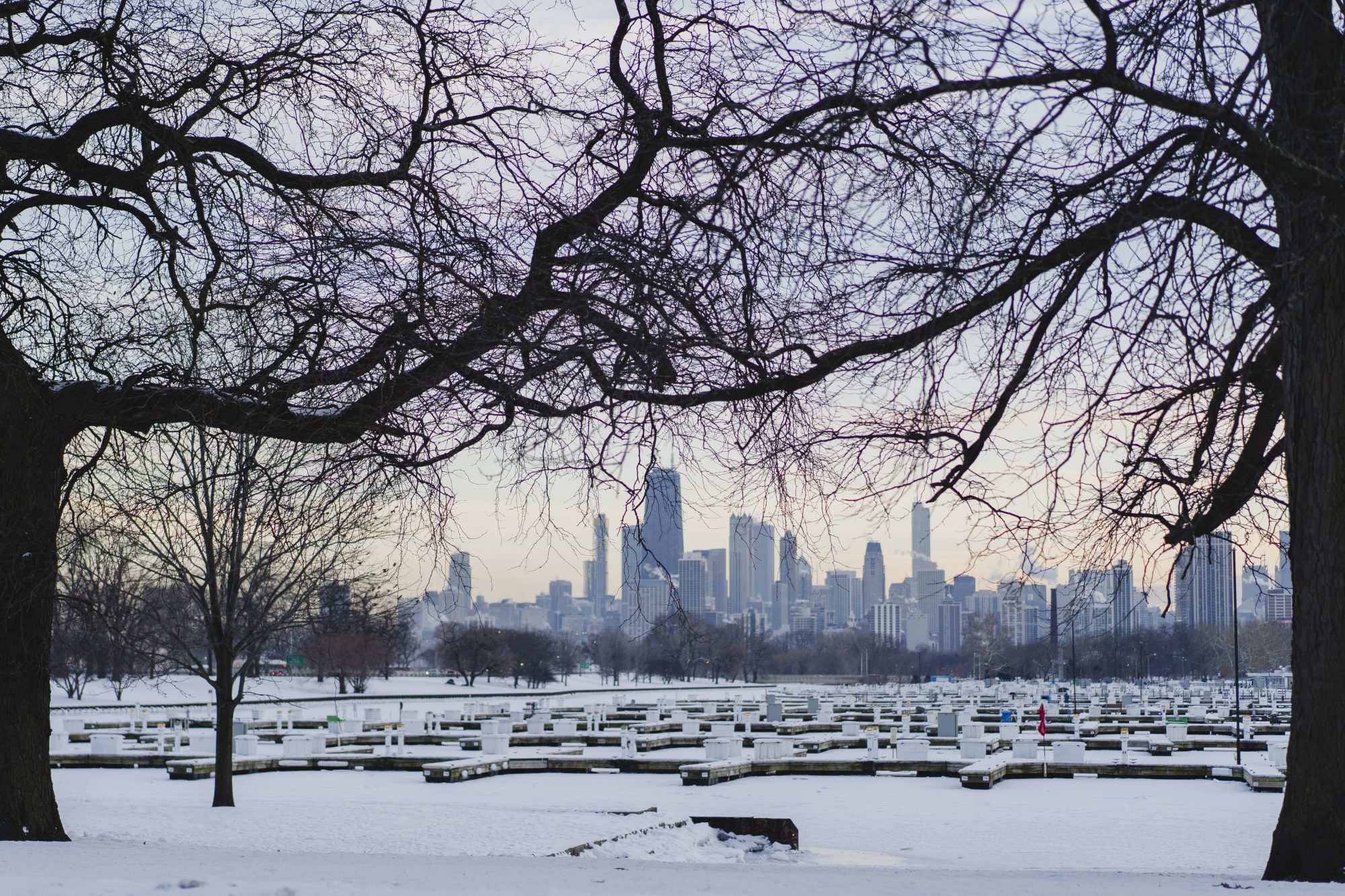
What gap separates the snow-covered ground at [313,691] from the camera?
66750mm

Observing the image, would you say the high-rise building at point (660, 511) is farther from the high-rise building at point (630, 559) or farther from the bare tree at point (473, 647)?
the bare tree at point (473, 647)

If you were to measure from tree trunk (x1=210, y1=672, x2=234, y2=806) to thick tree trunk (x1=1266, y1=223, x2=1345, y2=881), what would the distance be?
1638cm

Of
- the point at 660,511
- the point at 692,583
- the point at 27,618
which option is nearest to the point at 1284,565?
the point at 660,511

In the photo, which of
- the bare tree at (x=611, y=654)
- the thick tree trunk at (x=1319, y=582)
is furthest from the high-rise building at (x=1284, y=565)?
the bare tree at (x=611, y=654)

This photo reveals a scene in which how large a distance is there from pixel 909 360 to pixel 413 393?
3.61 metres

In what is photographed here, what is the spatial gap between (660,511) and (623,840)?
6271mm

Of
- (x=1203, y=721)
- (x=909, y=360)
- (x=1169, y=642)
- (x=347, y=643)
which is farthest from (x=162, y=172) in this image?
(x=1169, y=642)

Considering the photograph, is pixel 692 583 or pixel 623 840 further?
pixel 692 583

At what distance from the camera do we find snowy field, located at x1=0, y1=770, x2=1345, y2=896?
8.59m

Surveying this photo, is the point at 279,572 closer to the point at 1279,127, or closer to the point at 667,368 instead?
the point at 667,368

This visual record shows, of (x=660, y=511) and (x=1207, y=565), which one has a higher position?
(x=660, y=511)

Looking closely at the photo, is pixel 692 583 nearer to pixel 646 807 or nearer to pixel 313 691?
pixel 313 691

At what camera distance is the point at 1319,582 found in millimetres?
9391

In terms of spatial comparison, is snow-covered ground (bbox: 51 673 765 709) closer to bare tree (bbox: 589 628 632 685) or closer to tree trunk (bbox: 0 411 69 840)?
bare tree (bbox: 589 628 632 685)
